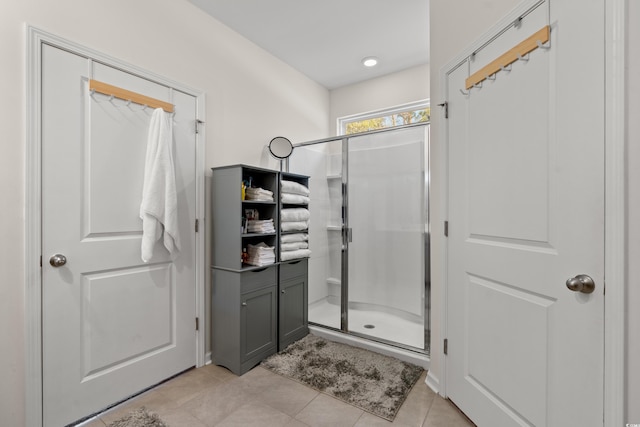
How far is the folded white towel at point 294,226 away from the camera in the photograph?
267 centimetres

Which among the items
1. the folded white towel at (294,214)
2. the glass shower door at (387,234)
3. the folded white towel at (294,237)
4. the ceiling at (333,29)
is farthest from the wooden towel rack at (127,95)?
the glass shower door at (387,234)

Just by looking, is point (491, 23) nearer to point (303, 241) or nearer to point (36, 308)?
point (303, 241)

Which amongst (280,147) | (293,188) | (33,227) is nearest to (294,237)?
(293,188)

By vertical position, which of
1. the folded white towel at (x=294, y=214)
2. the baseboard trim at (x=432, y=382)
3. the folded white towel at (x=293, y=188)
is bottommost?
the baseboard trim at (x=432, y=382)

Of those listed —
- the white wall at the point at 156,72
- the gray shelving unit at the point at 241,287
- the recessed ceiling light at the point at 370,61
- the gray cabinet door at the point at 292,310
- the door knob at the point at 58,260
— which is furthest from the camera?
the recessed ceiling light at the point at 370,61

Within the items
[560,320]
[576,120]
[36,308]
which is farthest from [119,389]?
[576,120]

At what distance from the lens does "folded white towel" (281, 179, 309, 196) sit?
2691mm

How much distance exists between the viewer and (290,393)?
1.97 metres

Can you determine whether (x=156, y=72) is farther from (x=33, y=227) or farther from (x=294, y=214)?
(x=294, y=214)

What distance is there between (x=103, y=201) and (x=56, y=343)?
0.82 metres

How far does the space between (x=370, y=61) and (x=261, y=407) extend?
10.9 feet

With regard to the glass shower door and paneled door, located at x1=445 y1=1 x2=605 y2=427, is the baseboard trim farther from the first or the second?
the glass shower door

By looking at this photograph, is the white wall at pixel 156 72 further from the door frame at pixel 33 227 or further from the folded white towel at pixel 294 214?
the folded white towel at pixel 294 214

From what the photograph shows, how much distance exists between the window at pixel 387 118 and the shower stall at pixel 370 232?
956 millimetres
